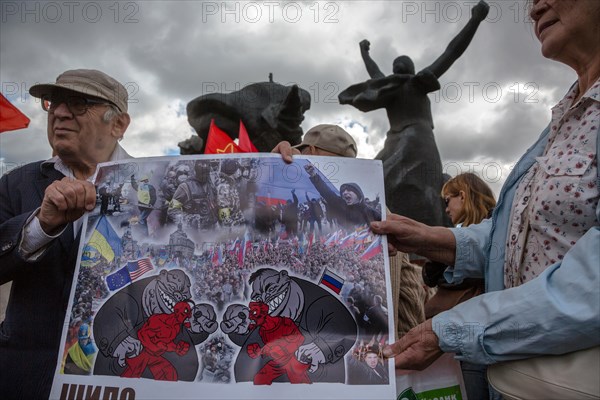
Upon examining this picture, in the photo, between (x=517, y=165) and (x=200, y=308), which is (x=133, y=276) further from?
(x=517, y=165)

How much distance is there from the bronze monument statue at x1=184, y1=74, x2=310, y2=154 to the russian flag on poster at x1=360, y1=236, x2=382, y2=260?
272 inches

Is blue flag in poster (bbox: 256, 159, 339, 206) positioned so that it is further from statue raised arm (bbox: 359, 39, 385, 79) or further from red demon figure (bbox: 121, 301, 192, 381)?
statue raised arm (bbox: 359, 39, 385, 79)

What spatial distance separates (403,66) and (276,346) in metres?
6.62

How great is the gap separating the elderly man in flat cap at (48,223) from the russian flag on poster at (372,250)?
2.33ft

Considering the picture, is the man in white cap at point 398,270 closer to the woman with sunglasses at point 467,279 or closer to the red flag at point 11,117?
the woman with sunglasses at point 467,279

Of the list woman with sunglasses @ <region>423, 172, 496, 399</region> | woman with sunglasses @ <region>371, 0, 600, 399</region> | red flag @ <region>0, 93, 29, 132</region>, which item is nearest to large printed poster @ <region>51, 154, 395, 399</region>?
woman with sunglasses @ <region>371, 0, 600, 399</region>

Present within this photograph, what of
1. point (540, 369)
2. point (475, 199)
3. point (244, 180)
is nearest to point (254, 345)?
point (244, 180)

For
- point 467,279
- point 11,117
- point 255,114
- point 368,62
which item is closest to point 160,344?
point 467,279

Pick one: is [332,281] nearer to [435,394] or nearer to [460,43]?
[435,394]

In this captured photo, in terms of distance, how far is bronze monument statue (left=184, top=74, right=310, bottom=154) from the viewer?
809cm

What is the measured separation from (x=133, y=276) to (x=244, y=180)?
0.36 m

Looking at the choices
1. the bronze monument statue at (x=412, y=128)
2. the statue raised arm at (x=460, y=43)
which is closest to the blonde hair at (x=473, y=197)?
the bronze monument statue at (x=412, y=128)

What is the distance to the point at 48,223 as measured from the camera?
1229 millimetres

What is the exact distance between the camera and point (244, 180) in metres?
1.24
